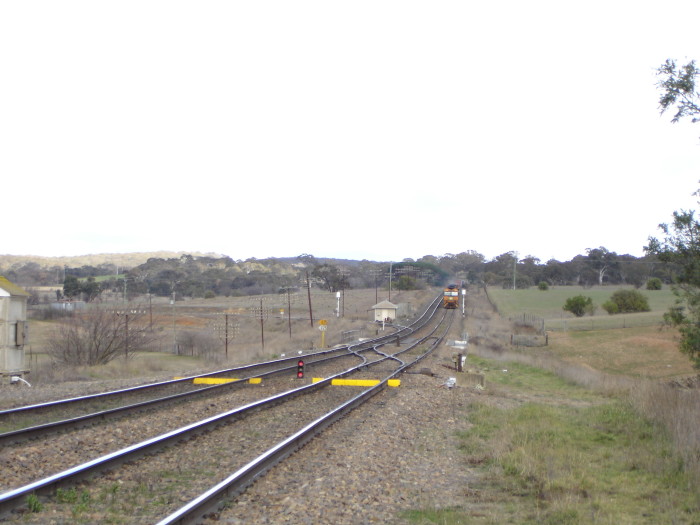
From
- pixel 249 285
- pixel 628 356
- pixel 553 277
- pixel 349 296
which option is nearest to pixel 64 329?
pixel 628 356

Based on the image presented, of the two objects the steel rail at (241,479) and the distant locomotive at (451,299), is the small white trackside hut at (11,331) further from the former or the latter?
the distant locomotive at (451,299)

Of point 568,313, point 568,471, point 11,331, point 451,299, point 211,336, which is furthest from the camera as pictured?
point 568,313

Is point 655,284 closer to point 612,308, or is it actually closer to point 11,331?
point 612,308


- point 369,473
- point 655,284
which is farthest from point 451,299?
point 369,473

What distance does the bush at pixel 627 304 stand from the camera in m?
76.2

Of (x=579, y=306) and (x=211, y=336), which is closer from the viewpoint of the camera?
(x=211, y=336)

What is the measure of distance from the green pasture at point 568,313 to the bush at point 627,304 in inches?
47.4

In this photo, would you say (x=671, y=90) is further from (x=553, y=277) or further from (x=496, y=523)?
(x=553, y=277)

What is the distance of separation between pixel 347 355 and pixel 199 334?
3024 centimetres

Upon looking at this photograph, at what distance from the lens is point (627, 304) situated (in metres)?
76.6

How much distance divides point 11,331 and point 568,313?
234 ft

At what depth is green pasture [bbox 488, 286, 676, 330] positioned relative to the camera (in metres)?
62.1

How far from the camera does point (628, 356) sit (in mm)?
46875

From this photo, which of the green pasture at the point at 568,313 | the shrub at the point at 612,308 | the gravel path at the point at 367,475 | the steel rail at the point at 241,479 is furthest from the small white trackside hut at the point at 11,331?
the shrub at the point at 612,308
